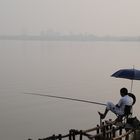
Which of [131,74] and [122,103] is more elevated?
[131,74]

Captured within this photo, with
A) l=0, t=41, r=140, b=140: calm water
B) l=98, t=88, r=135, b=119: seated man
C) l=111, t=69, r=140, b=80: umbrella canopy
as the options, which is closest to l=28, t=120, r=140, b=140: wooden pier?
l=98, t=88, r=135, b=119: seated man

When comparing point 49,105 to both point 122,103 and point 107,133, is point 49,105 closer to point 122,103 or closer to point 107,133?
point 122,103

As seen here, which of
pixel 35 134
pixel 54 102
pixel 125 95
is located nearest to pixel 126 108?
pixel 125 95

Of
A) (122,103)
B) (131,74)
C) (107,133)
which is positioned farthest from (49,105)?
(107,133)

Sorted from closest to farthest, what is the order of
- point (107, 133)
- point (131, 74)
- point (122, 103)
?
point (107, 133) → point (122, 103) → point (131, 74)

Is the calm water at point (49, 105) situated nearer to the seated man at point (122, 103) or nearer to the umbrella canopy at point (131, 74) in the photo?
the umbrella canopy at point (131, 74)

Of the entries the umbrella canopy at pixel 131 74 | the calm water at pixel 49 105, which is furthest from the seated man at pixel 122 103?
the calm water at pixel 49 105

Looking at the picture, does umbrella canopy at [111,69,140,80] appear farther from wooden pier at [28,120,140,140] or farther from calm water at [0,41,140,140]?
calm water at [0,41,140,140]

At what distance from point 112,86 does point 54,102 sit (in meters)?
8.29

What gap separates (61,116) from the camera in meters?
19.9

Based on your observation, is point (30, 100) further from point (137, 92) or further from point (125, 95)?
point (125, 95)

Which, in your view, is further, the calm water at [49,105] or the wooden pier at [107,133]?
the calm water at [49,105]

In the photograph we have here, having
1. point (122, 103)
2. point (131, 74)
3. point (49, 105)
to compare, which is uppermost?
point (131, 74)

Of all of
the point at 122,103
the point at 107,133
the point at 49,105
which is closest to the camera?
the point at 107,133
